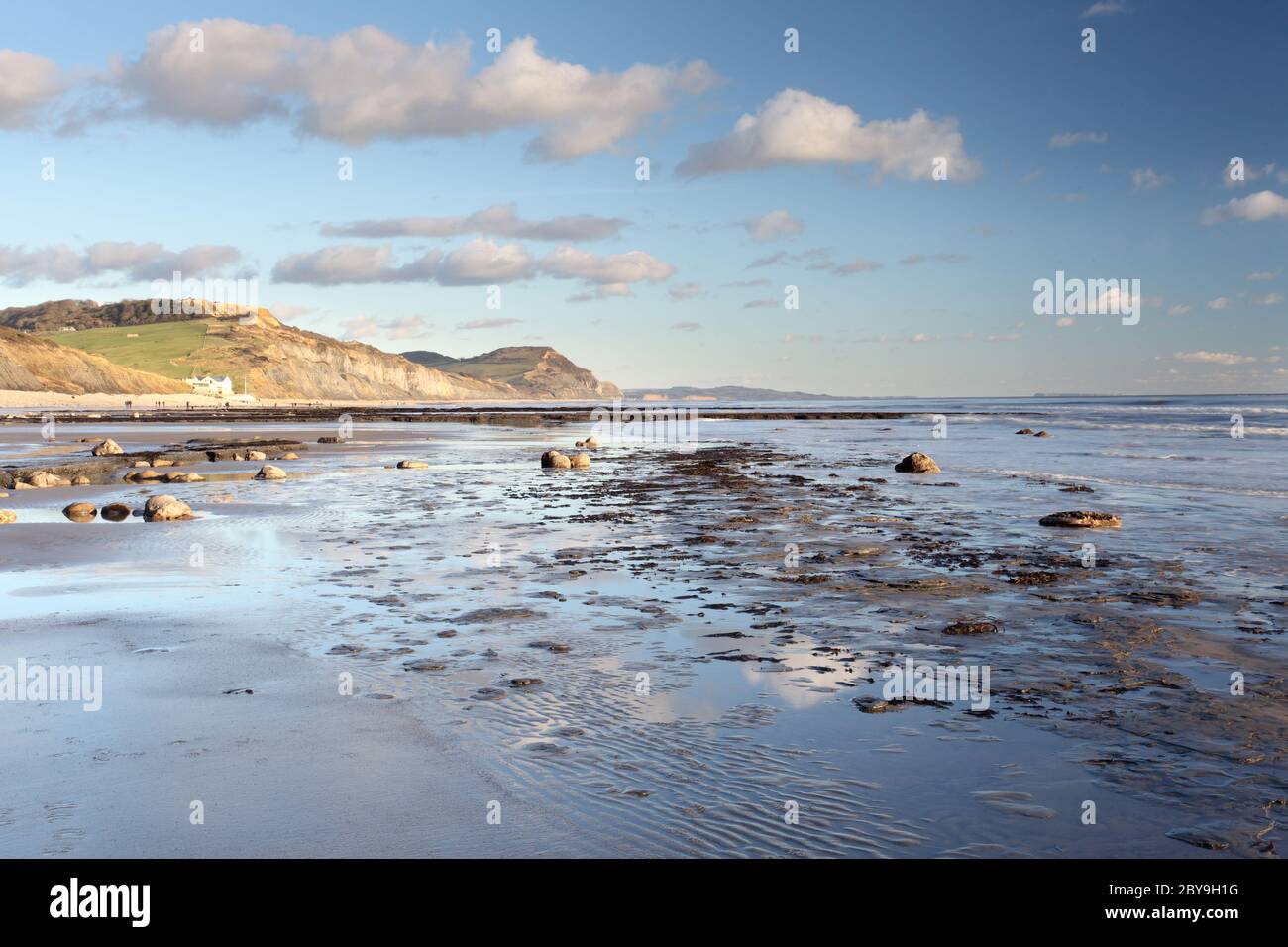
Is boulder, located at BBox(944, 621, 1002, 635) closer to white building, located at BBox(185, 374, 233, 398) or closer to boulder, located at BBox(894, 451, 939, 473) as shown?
boulder, located at BBox(894, 451, 939, 473)

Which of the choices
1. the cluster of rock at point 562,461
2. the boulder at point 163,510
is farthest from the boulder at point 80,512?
the cluster of rock at point 562,461

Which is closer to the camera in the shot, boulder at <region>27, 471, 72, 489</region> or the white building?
boulder at <region>27, 471, 72, 489</region>

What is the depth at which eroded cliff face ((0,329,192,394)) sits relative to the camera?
426 ft

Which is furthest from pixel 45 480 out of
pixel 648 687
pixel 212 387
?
pixel 212 387

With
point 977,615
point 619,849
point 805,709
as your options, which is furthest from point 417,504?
point 619,849

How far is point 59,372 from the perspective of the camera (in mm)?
146750

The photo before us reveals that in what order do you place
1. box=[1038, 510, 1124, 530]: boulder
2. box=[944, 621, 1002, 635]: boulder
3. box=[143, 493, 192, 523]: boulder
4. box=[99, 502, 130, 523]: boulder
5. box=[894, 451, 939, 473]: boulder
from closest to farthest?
box=[944, 621, 1002, 635]: boulder, box=[1038, 510, 1124, 530]: boulder, box=[143, 493, 192, 523]: boulder, box=[99, 502, 130, 523]: boulder, box=[894, 451, 939, 473]: boulder

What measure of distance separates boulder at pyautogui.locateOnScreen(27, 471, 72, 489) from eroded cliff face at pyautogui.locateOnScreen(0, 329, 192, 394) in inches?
4985

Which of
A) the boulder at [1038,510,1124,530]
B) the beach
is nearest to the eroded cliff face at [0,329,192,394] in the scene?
the beach

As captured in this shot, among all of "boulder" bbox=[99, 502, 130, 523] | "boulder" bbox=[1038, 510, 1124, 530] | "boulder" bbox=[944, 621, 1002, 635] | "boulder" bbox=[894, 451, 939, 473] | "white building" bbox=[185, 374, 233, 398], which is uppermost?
"white building" bbox=[185, 374, 233, 398]

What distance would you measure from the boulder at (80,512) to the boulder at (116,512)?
222mm

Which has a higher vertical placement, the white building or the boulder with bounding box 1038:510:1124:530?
the white building

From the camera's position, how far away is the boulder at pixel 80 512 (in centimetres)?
1769
